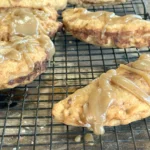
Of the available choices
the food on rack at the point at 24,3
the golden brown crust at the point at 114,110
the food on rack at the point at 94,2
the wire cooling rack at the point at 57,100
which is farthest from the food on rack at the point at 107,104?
the food on rack at the point at 94,2

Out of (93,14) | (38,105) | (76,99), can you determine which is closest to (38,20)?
(93,14)

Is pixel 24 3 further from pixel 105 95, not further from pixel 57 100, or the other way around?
pixel 105 95

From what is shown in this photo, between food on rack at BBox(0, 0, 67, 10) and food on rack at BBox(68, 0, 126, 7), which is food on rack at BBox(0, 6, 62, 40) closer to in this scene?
food on rack at BBox(0, 0, 67, 10)

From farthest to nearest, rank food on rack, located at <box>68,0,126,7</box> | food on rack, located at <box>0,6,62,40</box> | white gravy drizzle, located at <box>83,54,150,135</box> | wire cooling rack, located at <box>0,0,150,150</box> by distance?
1. food on rack, located at <box>68,0,126,7</box>
2. food on rack, located at <box>0,6,62,40</box>
3. wire cooling rack, located at <box>0,0,150,150</box>
4. white gravy drizzle, located at <box>83,54,150,135</box>

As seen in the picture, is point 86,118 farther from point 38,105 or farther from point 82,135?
point 38,105

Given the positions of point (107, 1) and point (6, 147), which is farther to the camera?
point (107, 1)

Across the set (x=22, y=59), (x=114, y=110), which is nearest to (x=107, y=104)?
(x=114, y=110)

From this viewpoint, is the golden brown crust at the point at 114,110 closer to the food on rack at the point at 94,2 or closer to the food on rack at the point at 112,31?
the food on rack at the point at 112,31

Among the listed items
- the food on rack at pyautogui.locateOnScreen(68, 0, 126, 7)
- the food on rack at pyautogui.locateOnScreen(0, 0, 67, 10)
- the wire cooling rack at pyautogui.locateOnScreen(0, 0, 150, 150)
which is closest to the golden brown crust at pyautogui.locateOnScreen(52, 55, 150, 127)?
the wire cooling rack at pyautogui.locateOnScreen(0, 0, 150, 150)
